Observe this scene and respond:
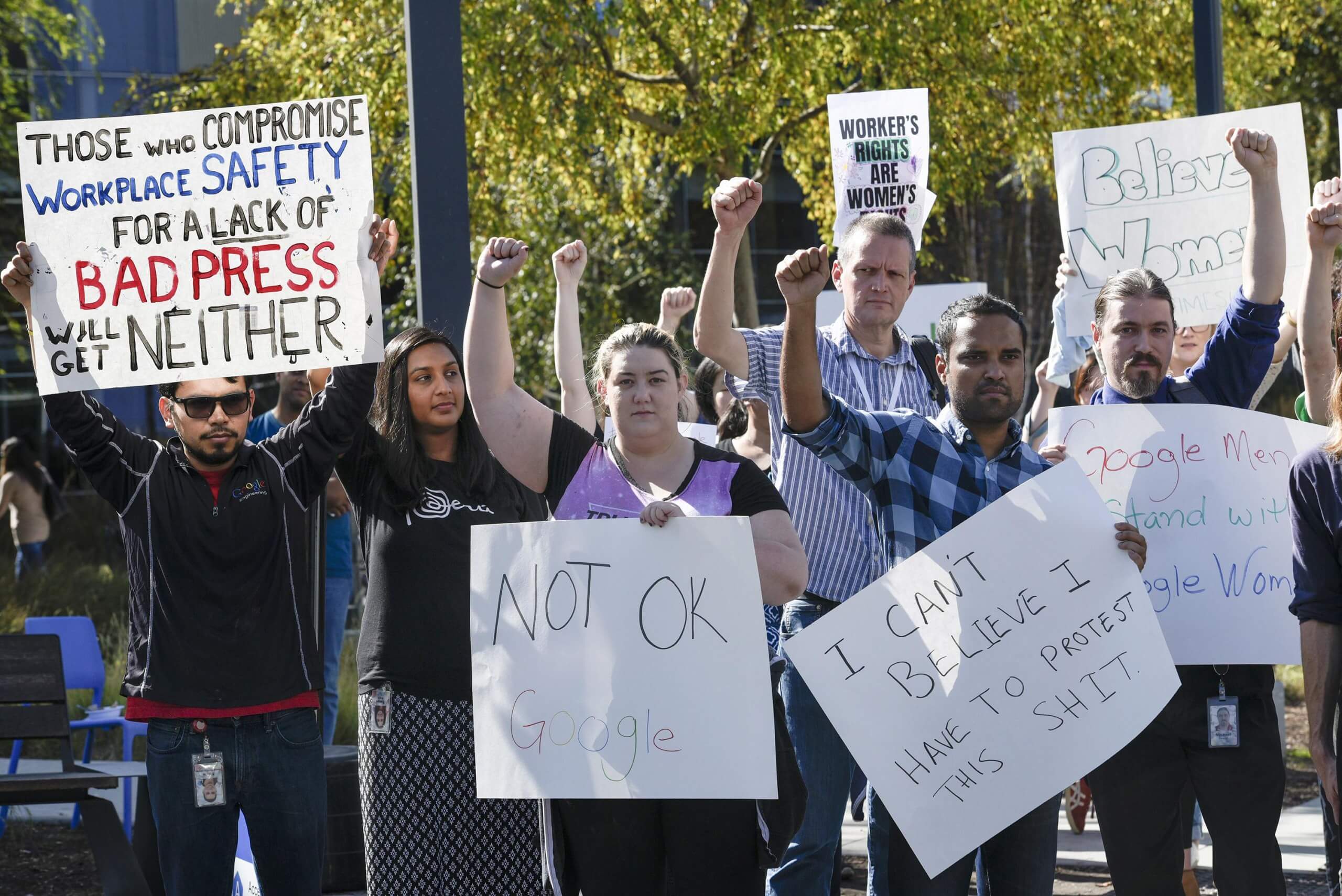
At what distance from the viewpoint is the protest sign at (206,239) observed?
155 inches

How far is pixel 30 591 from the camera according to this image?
11148 millimetres

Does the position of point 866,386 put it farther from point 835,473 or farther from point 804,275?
point 804,275

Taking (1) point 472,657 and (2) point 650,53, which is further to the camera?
(2) point 650,53

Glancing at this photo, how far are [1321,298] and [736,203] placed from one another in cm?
170

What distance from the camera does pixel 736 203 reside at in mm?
3762

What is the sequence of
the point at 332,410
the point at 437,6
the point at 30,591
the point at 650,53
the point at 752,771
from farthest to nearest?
1. the point at 650,53
2. the point at 30,591
3. the point at 437,6
4. the point at 332,410
5. the point at 752,771

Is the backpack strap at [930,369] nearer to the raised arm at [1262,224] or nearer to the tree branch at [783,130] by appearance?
the raised arm at [1262,224]

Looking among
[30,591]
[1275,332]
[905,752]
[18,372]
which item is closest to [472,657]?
[905,752]

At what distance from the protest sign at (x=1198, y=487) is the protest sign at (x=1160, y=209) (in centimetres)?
121

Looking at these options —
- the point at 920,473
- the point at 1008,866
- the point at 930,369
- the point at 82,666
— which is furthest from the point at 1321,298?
the point at 82,666

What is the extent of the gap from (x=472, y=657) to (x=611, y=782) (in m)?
0.44

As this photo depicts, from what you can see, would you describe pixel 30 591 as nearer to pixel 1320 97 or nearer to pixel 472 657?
→ pixel 472 657

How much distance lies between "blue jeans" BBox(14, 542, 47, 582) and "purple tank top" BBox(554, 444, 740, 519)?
9883 mm

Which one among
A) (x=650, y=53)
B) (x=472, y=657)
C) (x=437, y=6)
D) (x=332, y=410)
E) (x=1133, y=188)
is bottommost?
(x=472, y=657)
